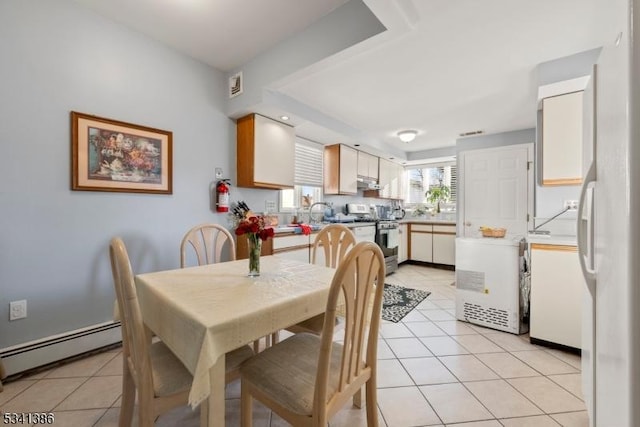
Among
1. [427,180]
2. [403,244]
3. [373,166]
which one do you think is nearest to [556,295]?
[403,244]

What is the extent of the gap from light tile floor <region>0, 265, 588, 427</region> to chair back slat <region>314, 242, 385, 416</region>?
576mm

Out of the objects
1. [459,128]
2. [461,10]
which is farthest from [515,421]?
[459,128]

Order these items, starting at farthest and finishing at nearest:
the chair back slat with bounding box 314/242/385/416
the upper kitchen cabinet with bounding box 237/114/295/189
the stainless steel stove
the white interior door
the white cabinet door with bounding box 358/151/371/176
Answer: the white cabinet door with bounding box 358/151/371/176
the stainless steel stove
the white interior door
the upper kitchen cabinet with bounding box 237/114/295/189
the chair back slat with bounding box 314/242/385/416

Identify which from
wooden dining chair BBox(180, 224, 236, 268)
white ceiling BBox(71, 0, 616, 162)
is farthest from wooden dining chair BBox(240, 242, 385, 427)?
white ceiling BBox(71, 0, 616, 162)

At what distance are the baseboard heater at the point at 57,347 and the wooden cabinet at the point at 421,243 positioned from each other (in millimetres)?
4616

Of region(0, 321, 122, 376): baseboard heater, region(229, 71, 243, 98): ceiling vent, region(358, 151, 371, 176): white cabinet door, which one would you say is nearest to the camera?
region(0, 321, 122, 376): baseboard heater

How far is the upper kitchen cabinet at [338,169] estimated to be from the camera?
4188mm

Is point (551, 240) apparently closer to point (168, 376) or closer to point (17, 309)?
point (168, 376)

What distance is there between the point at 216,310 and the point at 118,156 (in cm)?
186

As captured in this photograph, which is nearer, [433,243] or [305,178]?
[305,178]

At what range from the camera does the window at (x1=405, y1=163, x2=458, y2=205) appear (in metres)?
5.44

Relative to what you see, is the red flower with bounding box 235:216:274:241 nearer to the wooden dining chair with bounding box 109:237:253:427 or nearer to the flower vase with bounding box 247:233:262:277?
the flower vase with bounding box 247:233:262:277

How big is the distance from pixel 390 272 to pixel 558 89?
10.2 feet

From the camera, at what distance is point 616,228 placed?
0.73 metres
